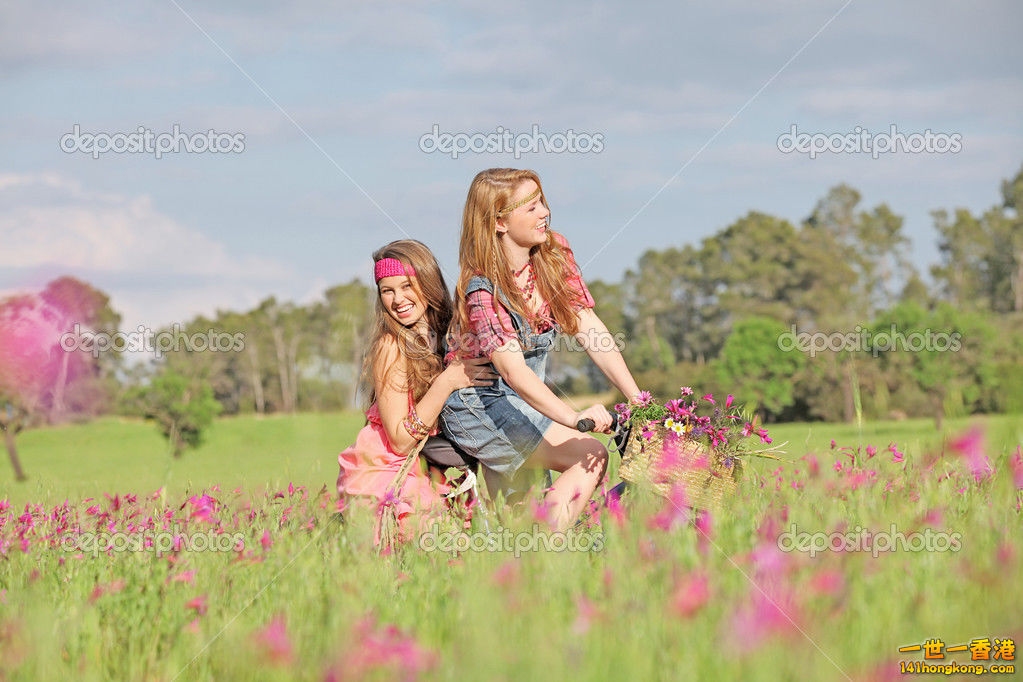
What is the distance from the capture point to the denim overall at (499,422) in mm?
5508

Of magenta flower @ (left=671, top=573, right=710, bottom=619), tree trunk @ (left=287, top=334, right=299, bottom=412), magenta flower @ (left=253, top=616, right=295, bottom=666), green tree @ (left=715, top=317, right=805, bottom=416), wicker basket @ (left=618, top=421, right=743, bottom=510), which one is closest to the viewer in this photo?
magenta flower @ (left=671, top=573, right=710, bottom=619)

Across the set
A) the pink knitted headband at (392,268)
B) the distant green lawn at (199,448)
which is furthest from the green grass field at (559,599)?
the distant green lawn at (199,448)

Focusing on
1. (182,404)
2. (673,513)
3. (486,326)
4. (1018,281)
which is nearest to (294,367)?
(182,404)

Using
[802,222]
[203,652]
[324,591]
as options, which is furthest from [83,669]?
[802,222]

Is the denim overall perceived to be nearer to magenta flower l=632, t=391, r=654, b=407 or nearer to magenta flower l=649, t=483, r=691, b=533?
magenta flower l=632, t=391, r=654, b=407

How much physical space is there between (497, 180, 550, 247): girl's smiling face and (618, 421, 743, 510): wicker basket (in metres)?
1.44

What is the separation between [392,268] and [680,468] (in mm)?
2287

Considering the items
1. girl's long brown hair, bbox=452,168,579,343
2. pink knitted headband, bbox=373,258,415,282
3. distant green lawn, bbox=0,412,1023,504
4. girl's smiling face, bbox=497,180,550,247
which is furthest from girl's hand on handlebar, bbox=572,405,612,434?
distant green lawn, bbox=0,412,1023,504

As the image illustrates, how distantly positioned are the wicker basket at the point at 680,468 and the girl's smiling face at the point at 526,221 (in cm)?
144

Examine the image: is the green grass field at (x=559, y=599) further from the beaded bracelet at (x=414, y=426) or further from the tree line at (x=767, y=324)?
the tree line at (x=767, y=324)

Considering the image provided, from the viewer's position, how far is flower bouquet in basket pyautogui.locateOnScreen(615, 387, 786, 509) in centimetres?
462

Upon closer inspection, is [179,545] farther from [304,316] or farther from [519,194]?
[304,316]

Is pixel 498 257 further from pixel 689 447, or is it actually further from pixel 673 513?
pixel 673 513

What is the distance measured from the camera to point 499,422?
554 centimetres
